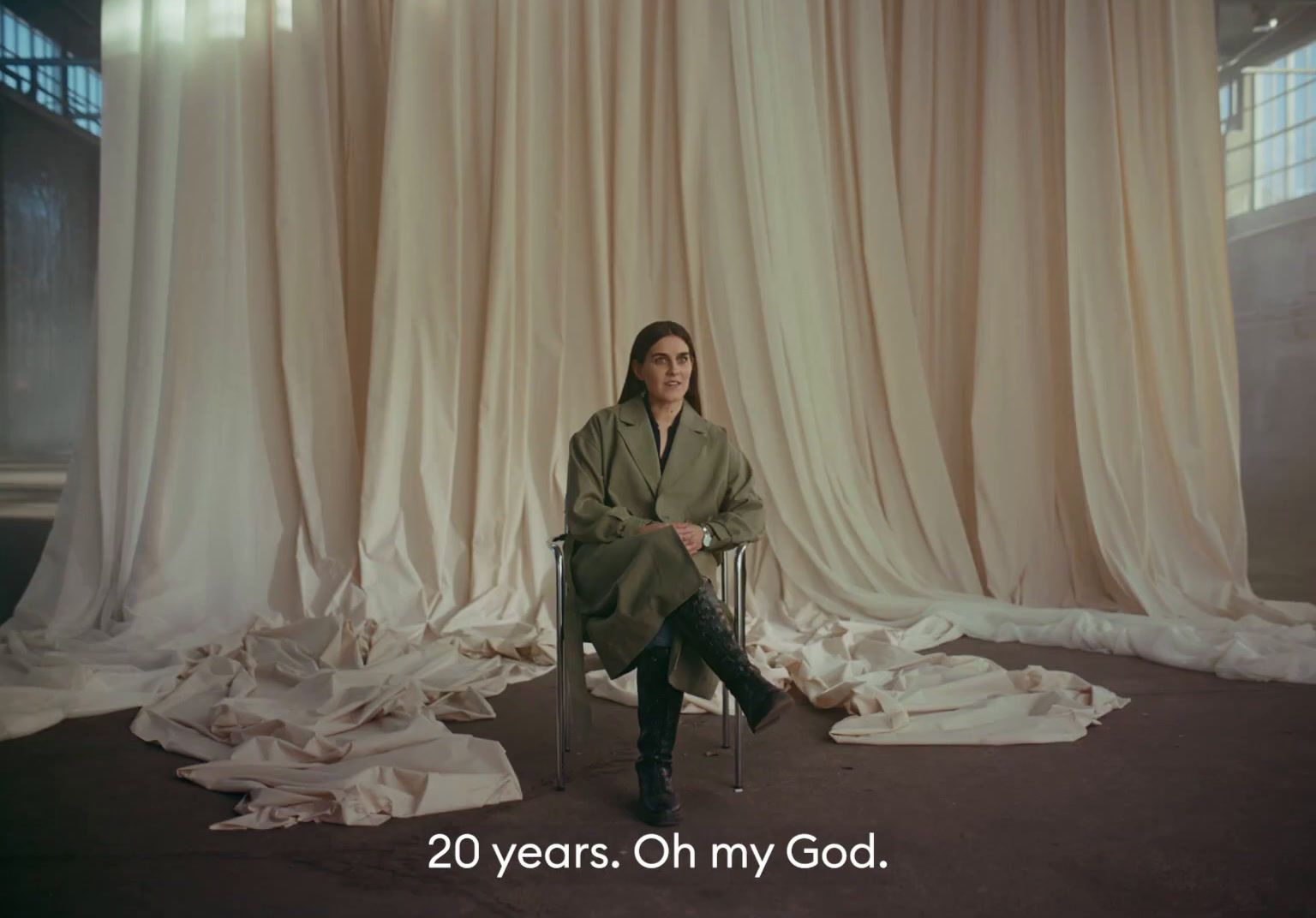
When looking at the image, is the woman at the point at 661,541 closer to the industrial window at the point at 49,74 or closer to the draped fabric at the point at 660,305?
the draped fabric at the point at 660,305

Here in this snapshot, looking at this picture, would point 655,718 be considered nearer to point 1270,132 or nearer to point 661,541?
point 661,541

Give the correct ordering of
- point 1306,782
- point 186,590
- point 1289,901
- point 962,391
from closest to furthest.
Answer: point 1289,901 → point 1306,782 → point 186,590 → point 962,391

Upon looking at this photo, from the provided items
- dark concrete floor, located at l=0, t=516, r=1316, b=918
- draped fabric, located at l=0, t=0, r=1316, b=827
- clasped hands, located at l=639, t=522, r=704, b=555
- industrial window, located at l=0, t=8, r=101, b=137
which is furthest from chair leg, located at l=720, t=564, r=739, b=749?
industrial window, located at l=0, t=8, r=101, b=137

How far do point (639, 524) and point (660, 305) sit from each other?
Result: 2252 mm

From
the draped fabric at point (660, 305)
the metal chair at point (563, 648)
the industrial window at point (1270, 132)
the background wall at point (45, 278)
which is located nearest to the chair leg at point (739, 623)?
the metal chair at point (563, 648)

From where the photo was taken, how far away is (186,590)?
4.02m

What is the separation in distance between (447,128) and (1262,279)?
343 cm

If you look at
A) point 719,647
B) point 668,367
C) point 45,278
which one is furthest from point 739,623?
point 45,278

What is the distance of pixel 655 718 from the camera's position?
230cm

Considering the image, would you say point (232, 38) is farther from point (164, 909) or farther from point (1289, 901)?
point (1289, 901)

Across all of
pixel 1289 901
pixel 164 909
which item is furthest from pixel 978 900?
pixel 164 909

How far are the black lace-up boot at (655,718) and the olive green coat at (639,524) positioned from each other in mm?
41

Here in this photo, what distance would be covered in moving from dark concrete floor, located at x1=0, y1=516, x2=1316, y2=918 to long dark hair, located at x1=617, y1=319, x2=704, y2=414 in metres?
0.82

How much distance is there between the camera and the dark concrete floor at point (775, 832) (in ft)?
5.97
